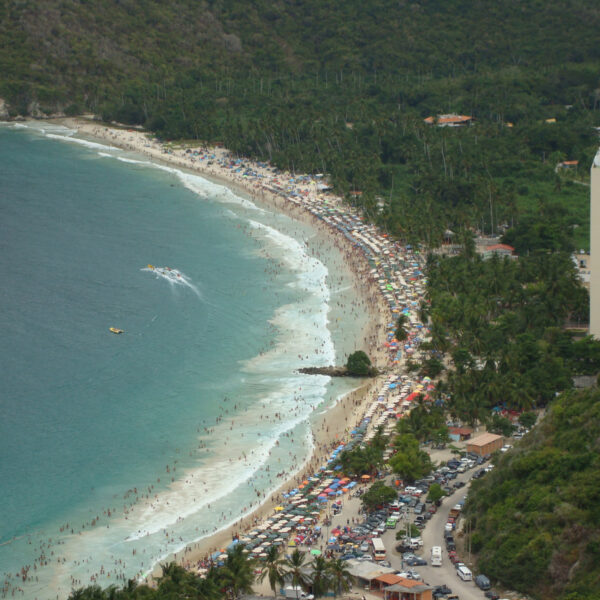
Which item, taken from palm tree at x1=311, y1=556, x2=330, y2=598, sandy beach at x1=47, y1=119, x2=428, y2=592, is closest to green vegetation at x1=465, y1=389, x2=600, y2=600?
palm tree at x1=311, y1=556, x2=330, y2=598

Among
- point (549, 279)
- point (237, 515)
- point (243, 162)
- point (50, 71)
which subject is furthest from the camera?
point (50, 71)

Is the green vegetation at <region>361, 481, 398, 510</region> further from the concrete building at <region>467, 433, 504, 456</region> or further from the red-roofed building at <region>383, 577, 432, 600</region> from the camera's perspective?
the red-roofed building at <region>383, 577, 432, 600</region>

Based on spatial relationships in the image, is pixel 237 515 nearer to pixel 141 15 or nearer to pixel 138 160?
pixel 138 160

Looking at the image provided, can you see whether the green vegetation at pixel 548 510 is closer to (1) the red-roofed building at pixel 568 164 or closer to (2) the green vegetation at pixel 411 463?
(2) the green vegetation at pixel 411 463

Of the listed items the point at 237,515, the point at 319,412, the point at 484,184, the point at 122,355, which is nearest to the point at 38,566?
the point at 237,515

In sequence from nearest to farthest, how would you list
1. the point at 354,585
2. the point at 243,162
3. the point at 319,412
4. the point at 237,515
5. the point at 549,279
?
the point at 354,585, the point at 237,515, the point at 319,412, the point at 549,279, the point at 243,162

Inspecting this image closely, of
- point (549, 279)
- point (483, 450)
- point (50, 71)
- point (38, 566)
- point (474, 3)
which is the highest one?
point (474, 3)

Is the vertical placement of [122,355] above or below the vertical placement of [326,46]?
below
